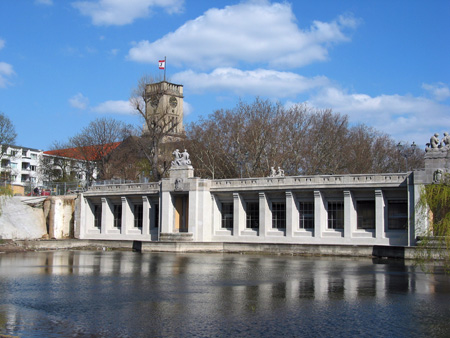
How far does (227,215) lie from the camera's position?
5134 centimetres

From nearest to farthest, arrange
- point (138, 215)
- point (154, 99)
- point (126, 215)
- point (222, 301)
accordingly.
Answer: point (222, 301), point (126, 215), point (138, 215), point (154, 99)

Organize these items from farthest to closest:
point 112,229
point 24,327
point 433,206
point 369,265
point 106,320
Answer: point 112,229
point 369,265
point 433,206
point 106,320
point 24,327

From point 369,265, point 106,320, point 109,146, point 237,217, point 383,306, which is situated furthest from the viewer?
point 109,146

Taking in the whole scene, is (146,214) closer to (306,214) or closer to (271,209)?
(271,209)

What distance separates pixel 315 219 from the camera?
45.6 metres

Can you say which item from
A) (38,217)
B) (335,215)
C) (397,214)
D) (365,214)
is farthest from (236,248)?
(38,217)

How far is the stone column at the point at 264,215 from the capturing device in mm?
47969

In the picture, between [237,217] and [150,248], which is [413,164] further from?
[150,248]

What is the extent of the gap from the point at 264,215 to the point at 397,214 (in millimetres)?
10624

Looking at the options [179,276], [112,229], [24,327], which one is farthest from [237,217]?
[24,327]

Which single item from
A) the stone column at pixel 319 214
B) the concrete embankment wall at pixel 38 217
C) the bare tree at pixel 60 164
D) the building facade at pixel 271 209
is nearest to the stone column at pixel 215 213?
the building facade at pixel 271 209

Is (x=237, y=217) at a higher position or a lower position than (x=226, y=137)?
lower

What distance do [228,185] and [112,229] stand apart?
49.9 feet

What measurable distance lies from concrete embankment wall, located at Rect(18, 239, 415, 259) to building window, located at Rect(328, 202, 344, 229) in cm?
562
